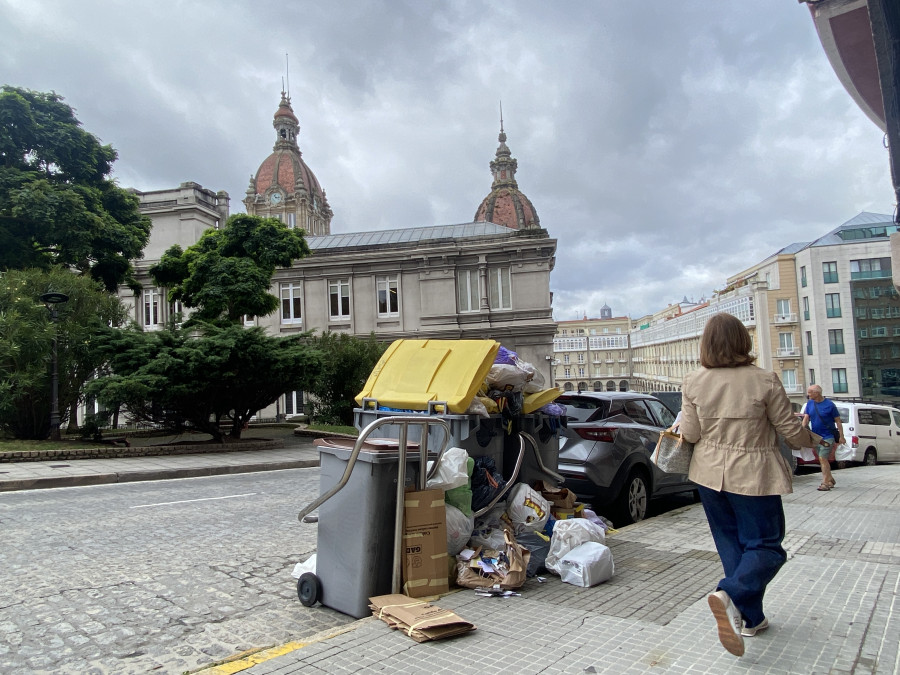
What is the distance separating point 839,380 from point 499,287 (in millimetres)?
36487

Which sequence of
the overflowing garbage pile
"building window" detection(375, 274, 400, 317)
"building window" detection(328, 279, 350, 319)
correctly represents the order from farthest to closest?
"building window" detection(328, 279, 350, 319) < "building window" detection(375, 274, 400, 317) < the overflowing garbage pile

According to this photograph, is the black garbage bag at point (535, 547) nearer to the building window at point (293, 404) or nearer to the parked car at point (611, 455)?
the parked car at point (611, 455)

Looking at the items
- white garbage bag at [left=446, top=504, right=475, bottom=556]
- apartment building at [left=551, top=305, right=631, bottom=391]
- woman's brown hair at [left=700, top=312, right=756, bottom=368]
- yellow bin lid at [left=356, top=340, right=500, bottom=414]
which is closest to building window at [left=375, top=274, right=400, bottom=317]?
yellow bin lid at [left=356, top=340, right=500, bottom=414]

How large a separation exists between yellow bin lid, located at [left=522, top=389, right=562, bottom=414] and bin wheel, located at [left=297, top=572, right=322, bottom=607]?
2.48 meters

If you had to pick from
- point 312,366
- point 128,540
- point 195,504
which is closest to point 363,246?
point 312,366

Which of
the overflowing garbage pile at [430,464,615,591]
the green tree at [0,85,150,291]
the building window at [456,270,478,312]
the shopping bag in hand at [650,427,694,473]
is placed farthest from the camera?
the building window at [456,270,478,312]

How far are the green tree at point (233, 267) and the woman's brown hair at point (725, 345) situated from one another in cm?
2120

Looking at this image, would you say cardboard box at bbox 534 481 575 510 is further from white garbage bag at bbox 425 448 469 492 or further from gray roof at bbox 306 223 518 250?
gray roof at bbox 306 223 518 250

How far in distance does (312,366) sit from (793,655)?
17.9m

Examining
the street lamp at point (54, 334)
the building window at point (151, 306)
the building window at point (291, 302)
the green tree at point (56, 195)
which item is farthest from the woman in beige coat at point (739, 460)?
the building window at point (151, 306)

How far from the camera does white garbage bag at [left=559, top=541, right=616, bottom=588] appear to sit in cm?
467

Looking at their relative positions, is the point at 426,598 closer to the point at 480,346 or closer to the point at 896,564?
the point at 480,346

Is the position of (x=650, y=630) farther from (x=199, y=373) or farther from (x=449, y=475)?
(x=199, y=373)

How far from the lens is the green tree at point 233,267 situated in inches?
915
